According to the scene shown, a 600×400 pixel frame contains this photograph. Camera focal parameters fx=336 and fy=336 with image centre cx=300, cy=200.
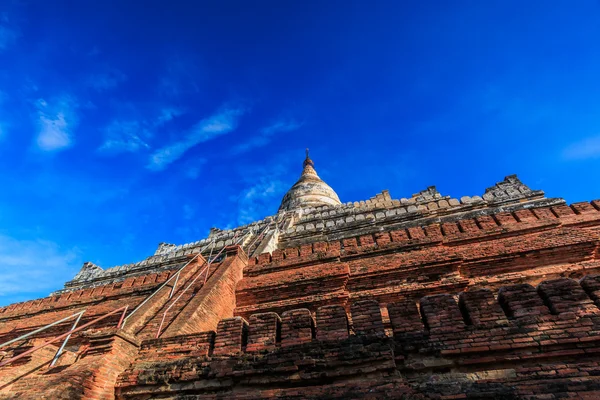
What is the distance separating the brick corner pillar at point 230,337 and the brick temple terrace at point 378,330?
18 mm

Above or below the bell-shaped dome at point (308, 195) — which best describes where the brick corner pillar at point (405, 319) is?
below

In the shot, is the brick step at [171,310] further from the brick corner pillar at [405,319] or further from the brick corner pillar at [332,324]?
the brick corner pillar at [405,319]

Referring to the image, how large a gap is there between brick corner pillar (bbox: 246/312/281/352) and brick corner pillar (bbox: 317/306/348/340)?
2.09ft

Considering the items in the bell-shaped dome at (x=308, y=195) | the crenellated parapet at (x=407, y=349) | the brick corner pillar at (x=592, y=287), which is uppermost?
the bell-shaped dome at (x=308, y=195)

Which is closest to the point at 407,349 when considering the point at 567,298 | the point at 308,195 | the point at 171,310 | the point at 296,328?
the point at 296,328

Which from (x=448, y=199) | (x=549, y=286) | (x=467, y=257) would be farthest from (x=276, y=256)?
(x=448, y=199)

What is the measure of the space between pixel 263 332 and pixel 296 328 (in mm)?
489

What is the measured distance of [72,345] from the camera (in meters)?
8.08

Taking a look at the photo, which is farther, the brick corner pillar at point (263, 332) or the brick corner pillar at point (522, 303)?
the brick corner pillar at point (263, 332)

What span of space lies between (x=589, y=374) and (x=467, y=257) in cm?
402

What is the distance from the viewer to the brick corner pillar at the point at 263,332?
469 cm

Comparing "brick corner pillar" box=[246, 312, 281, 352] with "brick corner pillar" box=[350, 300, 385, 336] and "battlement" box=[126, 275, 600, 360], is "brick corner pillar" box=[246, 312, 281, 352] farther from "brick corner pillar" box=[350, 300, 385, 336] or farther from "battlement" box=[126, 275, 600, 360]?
"brick corner pillar" box=[350, 300, 385, 336]

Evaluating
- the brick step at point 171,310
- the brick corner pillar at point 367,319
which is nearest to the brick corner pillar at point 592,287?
the brick corner pillar at point 367,319

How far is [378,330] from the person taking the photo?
14.6 feet
